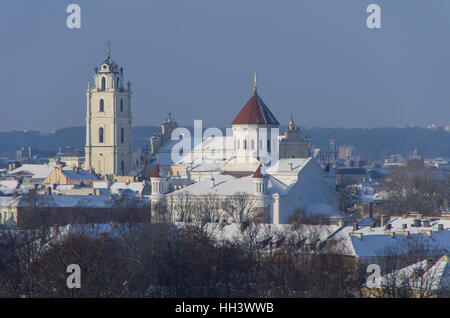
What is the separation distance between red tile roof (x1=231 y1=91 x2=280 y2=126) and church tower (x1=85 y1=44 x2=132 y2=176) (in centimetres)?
2600

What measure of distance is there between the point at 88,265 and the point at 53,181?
56664 millimetres

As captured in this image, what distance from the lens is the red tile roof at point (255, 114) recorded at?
7600 centimetres

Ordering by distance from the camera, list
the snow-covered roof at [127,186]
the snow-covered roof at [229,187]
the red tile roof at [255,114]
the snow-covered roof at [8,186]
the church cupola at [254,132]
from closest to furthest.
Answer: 1. the snow-covered roof at [229,187]
2. the church cupola at [254,132]
3. the red tile roof at [255,114]
4. the snow-covered roof at [127,186]
5. the snow-covered roof at [8,186]

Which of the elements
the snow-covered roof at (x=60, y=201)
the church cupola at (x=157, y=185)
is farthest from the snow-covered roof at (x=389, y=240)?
the snow-covered roof at (x=60, y=201)

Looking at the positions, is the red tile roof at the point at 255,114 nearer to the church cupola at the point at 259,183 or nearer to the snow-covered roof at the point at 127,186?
the church cupola at the point at 259,183

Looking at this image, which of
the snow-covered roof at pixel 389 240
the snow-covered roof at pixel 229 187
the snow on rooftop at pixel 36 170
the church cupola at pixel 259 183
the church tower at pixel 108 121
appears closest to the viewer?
the snow-covered roof at pixel 389 240

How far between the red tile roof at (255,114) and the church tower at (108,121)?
85.3ft

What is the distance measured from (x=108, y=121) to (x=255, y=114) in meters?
27.9

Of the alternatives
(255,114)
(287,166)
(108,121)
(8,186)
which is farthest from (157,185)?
(108,121)

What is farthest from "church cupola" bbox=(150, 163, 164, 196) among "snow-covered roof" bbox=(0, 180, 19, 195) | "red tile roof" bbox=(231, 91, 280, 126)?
"snow-covered roof" bbox=(0, 180, 19, 195)

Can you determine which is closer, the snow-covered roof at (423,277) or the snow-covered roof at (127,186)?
the snow-covered roof at (423,277)

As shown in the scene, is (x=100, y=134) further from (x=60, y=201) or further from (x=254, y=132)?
(x=60, y=201)
